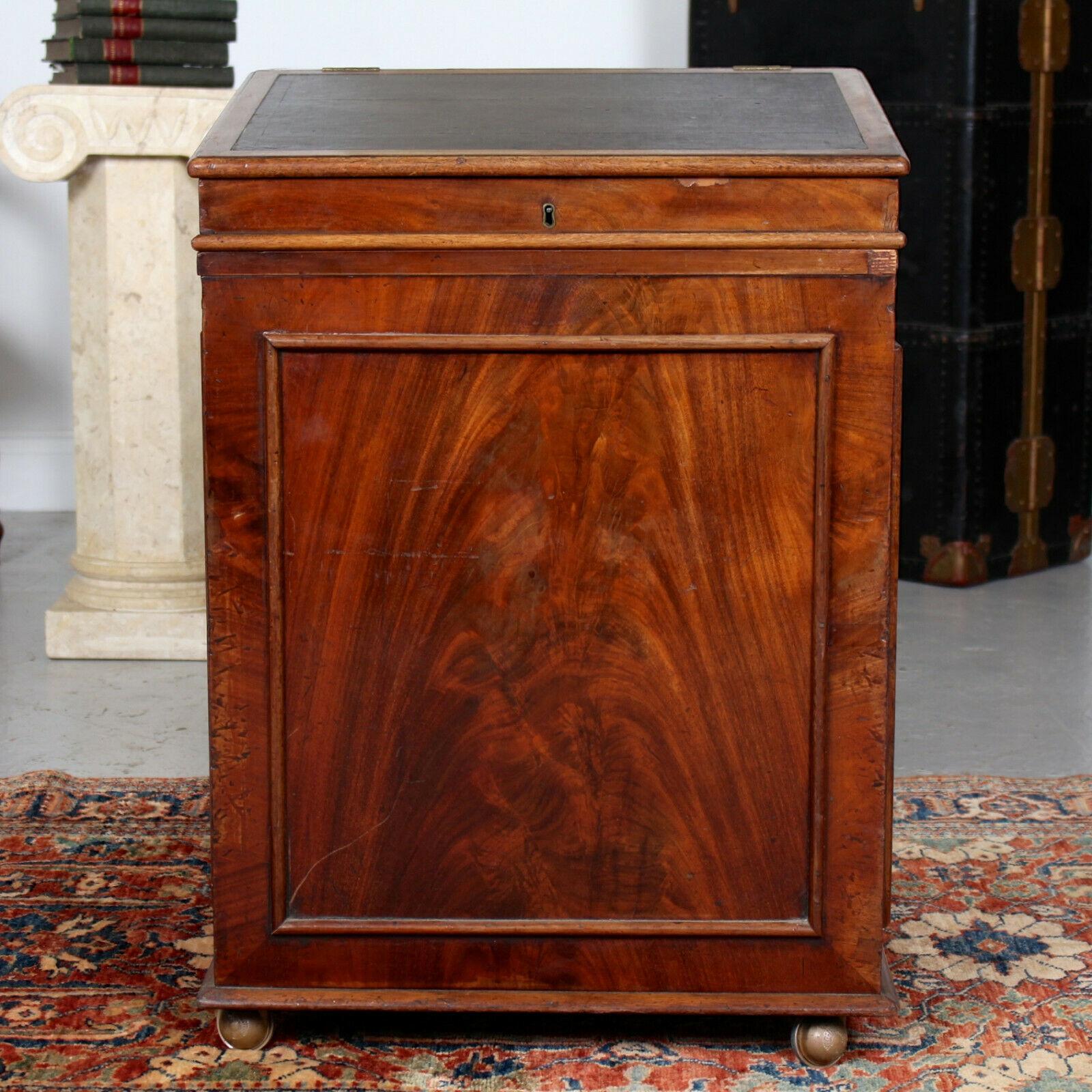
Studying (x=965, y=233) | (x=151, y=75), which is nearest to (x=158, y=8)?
(x=151, y=75)

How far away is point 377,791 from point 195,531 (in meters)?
2.35

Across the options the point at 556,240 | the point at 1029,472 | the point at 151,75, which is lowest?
the point at 1029,472

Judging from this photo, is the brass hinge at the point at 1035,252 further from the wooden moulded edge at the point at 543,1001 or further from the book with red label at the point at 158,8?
the wooden moulded edge at the point at 543,1001

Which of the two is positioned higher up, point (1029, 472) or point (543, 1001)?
point (543, 1001)

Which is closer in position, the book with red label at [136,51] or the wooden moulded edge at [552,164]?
the wooden moulded edge at [552,164]

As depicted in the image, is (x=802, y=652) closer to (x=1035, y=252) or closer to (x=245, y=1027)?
(x=245, y=1027)

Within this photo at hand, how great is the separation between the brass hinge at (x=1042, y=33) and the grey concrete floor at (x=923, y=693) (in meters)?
1.53

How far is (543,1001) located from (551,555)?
58 centimetres

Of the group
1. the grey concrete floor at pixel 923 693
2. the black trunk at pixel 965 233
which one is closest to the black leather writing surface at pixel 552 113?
the grey concrete floor at pixel 923 693

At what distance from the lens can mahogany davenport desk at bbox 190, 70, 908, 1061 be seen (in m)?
2.05

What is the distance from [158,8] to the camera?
14.2 feet

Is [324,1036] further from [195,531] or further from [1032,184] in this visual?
[1032,184]

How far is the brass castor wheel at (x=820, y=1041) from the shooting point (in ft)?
7.38

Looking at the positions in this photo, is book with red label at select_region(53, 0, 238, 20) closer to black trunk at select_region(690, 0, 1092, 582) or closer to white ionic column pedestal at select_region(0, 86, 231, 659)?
white ionic column pedestal at select_region(0, 86, 231, 659)
